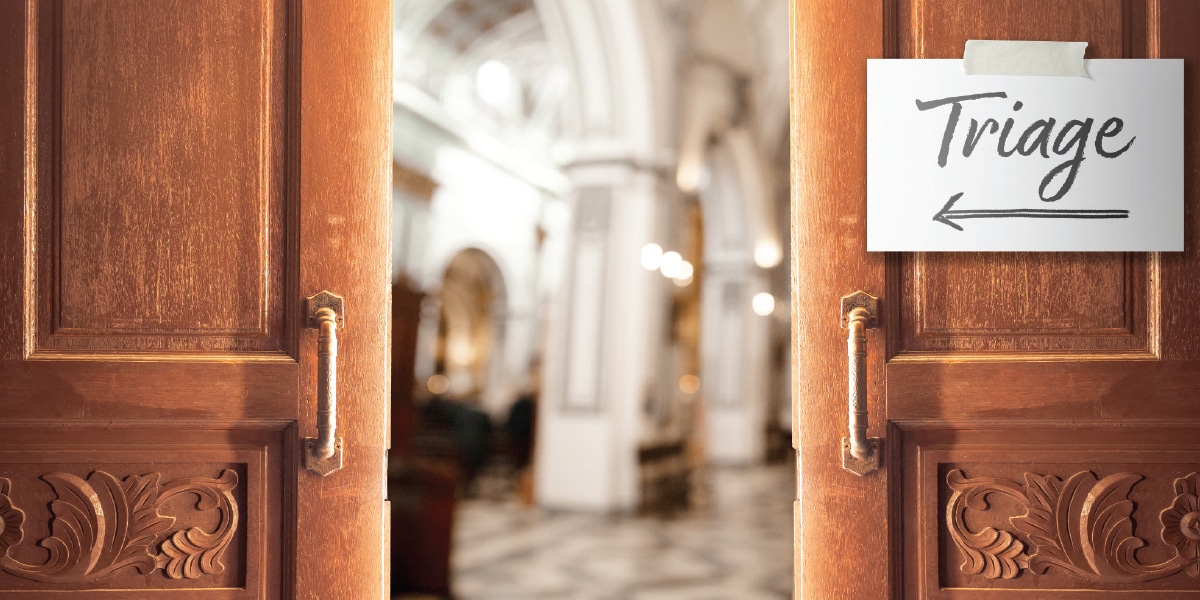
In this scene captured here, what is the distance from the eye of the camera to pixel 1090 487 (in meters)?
1.27

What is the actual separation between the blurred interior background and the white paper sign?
64cm

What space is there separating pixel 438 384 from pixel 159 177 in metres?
0.73

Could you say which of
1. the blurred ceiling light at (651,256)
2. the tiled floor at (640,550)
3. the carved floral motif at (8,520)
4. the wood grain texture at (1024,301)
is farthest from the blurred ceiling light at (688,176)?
the carved floral motif at (8,520)

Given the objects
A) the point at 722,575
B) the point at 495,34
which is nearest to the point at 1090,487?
the point at 722,575

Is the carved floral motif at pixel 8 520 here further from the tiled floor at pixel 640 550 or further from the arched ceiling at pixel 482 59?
the arched ceiling at pixel 482 59

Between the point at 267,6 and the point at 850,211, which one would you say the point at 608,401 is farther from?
the point at 267,6

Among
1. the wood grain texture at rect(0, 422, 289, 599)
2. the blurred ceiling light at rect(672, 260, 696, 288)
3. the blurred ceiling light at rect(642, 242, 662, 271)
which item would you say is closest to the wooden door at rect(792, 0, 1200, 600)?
the wood grain texture at rect(0, 422, 289, 599)

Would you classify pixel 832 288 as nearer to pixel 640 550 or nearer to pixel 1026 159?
pixel 1026 159

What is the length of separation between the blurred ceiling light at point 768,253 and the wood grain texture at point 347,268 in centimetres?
113

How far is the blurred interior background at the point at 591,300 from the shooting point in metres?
1.74

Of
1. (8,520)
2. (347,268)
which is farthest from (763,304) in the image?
(8,520)

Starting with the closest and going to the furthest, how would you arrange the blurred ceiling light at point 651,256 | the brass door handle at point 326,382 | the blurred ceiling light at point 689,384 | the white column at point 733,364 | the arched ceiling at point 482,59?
1. the brass door handle at point 326,382
2. the arched ceiling at point 482,59
3. the white column at point 733,364
4. the blurred ceiling light at point 689,384
5. the blurred ceiling light at point 651,256

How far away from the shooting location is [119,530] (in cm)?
126

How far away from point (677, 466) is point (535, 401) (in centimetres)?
68
